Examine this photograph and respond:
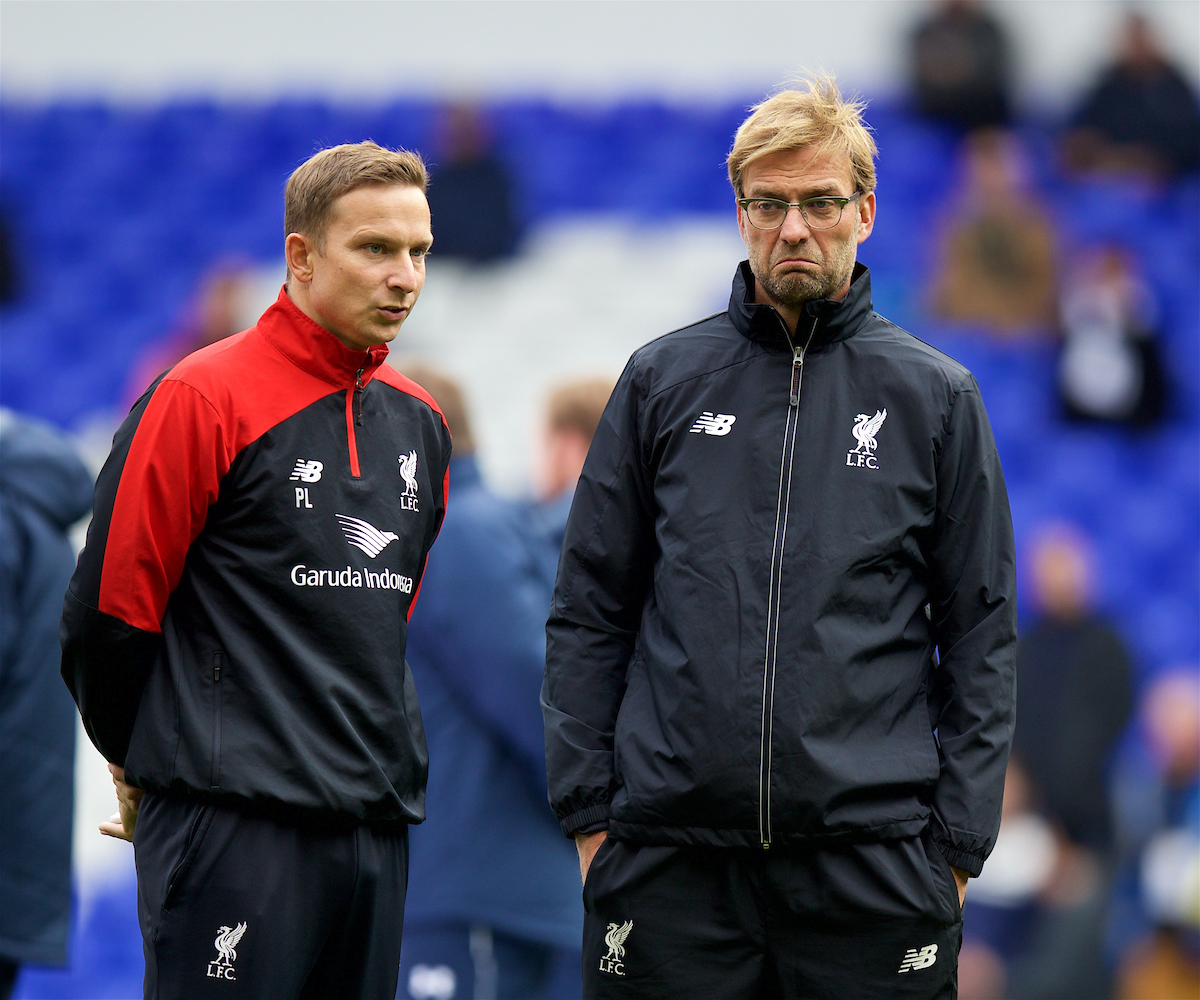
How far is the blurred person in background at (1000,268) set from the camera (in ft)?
23.1

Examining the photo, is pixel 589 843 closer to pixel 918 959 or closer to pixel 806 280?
pixel 918 959

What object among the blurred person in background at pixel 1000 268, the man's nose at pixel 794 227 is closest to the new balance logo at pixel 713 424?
the man's nose at pixel 794 227

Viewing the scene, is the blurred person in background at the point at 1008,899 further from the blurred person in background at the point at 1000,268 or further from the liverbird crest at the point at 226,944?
the liverbird crest at the point at 226,944

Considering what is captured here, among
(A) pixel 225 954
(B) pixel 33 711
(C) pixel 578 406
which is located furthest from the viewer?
(C) pixel 578 406

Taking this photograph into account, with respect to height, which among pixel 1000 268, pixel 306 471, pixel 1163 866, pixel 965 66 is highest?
pixel 965 66

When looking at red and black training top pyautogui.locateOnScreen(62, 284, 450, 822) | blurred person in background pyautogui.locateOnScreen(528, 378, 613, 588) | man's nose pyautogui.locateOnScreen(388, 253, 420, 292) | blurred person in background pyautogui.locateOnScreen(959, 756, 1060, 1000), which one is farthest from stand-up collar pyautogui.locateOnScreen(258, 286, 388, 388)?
blurred person in background pyautogui.locateOnScreen(959, 756, 1060, 1000)

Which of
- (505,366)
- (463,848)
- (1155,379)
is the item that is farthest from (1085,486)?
(463,848)

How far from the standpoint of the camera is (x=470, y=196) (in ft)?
25.8

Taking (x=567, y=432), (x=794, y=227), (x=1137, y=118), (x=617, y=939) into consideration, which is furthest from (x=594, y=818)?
(x=1137, y=118)

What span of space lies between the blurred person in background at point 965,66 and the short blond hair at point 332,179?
6146mm

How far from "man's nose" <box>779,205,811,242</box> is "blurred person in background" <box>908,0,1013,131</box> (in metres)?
6.00

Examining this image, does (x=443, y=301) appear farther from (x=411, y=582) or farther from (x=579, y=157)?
(x=411, y=582)

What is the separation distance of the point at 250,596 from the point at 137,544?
0.16m

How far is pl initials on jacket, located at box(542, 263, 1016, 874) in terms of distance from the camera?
80.4 inches
